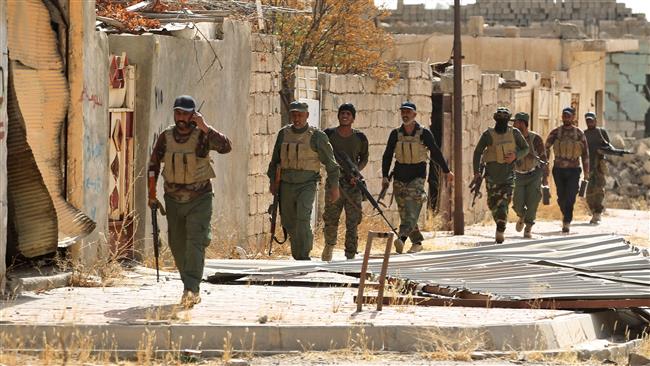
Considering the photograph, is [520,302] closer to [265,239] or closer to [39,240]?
[39,240]

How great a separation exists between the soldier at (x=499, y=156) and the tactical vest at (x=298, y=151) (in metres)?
4.51

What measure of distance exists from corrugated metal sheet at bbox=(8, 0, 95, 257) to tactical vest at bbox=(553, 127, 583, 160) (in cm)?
1110

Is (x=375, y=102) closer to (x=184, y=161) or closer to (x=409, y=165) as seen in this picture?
(x=409, y=165)

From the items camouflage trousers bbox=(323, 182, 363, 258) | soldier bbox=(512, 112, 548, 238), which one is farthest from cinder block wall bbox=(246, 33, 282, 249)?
soldier bbox=(512, 112, 548, 238)

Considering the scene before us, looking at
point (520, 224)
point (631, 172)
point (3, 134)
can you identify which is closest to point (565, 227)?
point (520, 224)

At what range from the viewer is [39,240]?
41.7 ft

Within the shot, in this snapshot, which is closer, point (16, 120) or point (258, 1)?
point (16, 120)

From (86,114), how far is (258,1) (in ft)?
21.5

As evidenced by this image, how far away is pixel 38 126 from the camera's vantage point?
12539 mm

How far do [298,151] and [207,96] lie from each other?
Answer: 5.53 feet

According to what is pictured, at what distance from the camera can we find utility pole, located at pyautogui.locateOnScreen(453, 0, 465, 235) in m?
22.7

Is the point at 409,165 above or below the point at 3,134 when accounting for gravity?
below

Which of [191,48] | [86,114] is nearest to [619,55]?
[191,48]

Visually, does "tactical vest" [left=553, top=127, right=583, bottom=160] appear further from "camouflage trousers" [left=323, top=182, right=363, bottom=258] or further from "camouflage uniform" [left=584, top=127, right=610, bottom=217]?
"camouflage trousers" [left=323, top=182, right=363, bottom=258]
